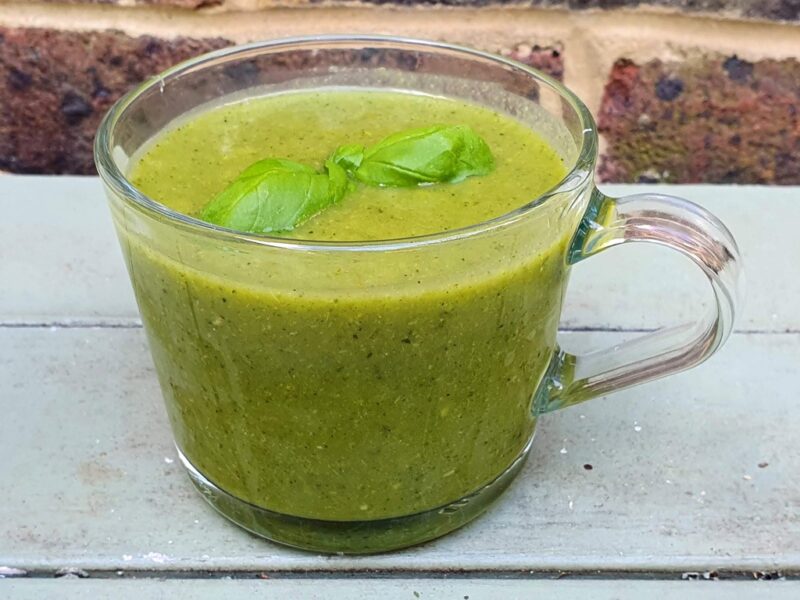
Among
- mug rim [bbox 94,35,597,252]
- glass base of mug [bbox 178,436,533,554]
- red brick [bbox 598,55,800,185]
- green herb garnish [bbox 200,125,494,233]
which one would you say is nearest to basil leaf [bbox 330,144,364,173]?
green herb garnish [bbox 200,125,494,233]

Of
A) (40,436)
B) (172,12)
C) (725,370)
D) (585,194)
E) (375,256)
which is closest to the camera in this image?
(375,256)

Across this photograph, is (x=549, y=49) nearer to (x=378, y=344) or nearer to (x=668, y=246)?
(x=668, y=246)

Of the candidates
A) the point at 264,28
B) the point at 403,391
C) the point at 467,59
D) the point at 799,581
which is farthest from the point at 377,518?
the point at 264,28

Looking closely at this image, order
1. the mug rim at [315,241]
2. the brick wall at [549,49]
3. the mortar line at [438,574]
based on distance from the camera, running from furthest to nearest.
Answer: the brick wall at [549,49], the mortar line at [438,574], the mug rim at [315,241]

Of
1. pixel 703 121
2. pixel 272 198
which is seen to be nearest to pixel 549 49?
pixel 703 121

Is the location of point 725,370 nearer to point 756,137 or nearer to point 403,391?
point 403,391

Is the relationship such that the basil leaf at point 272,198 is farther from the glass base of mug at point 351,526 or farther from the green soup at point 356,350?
the glass base of mug at point 351,526

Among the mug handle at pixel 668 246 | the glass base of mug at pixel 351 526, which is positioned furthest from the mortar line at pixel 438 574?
the mug handle at pixel 668 246
